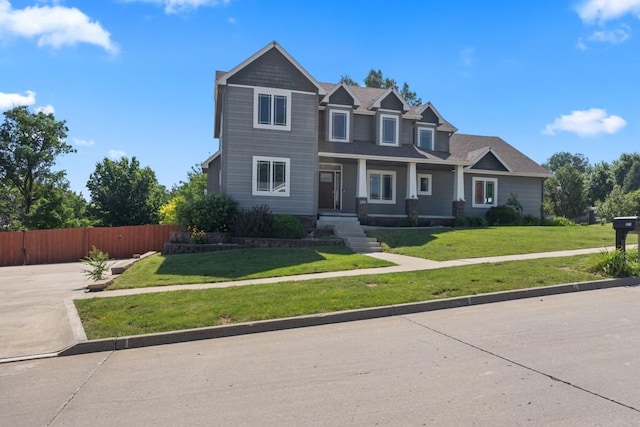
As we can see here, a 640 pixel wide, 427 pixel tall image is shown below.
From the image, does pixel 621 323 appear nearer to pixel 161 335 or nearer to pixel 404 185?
pixel 161 335

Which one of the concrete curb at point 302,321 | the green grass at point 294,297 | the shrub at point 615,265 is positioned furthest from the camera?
the shrub at point 615,265

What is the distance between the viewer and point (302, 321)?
7.49 m

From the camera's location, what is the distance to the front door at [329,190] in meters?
23.5

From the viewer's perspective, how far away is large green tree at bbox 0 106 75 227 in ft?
113

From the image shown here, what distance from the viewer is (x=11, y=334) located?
7523 mm

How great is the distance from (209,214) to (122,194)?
90.3 feet

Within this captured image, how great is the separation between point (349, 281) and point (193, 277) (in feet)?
14.3

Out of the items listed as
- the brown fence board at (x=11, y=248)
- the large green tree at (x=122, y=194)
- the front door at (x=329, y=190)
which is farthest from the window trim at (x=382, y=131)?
the large green tree at (x=122, y=194)

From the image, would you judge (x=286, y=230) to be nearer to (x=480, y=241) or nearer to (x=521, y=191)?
(x=480, y=241)

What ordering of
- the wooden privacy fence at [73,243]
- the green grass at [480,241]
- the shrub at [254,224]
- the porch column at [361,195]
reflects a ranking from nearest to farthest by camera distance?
the green grass at [480,241]
the shrub at [254,224]
the porch column at [361,195]
the wooden privacy fence at [73,243]

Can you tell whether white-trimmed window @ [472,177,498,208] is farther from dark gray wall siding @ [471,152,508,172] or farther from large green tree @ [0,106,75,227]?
large green tree @ [0,106,75,227]

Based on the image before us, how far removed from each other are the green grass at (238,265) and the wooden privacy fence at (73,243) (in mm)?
7939

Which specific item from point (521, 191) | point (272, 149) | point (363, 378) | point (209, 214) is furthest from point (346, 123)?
point (363, 378)

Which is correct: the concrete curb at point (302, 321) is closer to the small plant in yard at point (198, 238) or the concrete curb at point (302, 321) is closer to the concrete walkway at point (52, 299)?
the concrete walkway at point (52, 299)
